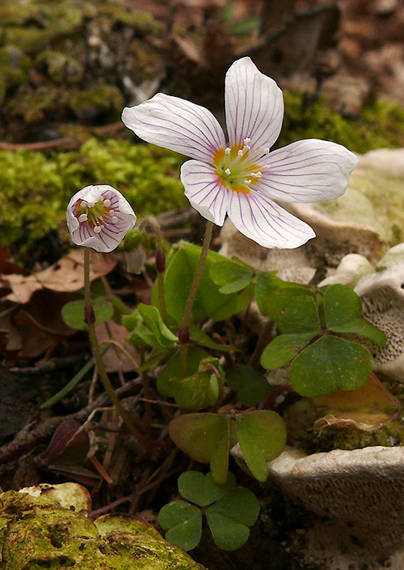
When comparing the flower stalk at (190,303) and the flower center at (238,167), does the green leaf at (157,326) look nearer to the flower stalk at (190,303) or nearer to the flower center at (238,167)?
the flower stalk at (190,303)

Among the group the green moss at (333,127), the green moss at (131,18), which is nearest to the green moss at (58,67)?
the green moss at (131,18)

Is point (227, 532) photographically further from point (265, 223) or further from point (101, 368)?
point (265, 223)

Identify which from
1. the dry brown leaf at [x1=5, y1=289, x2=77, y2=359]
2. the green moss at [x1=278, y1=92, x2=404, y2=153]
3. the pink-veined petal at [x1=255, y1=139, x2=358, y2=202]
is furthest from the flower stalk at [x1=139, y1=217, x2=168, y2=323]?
the green moss at [x1=278, y1=92, x2=404, y2=153]

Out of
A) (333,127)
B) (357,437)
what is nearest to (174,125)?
(357,437)

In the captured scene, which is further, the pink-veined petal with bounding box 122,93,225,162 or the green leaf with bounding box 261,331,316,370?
the green leaf with bounding box 261,331,316,370

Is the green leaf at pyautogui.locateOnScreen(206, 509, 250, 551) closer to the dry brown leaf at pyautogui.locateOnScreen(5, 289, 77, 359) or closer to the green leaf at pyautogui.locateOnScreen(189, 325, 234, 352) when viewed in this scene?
the green leaf at pyautogui.locateOnScreen(189, 325, 234, 352)

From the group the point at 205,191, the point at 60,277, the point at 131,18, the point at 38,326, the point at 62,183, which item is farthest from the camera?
the point at 131,18

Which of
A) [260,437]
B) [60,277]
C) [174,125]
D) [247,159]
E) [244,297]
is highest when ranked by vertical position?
[174,125]

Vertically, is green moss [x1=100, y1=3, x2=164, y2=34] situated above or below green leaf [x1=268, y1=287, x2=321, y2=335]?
above
